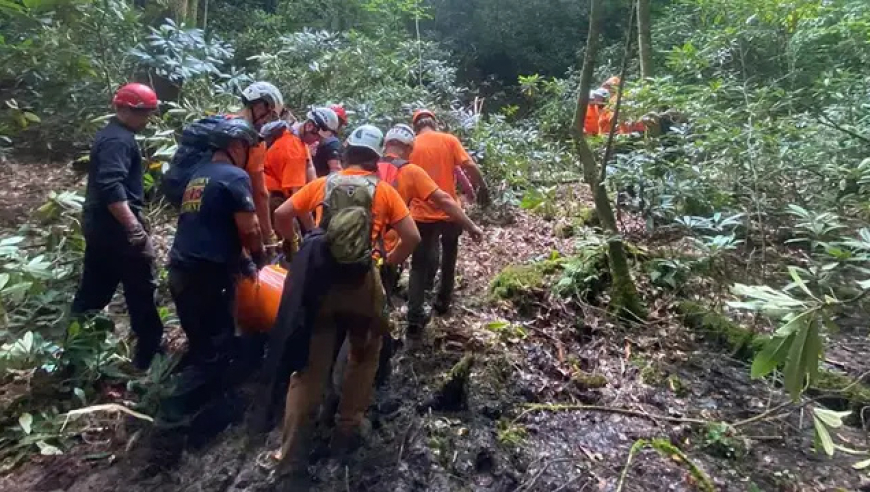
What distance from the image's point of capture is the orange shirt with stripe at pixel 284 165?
577 centimetres

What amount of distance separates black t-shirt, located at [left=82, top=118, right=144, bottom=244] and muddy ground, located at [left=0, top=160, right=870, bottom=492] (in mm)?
1416

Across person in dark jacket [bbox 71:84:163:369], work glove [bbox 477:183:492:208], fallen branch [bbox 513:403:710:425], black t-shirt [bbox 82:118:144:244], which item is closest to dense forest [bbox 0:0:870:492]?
fallen branch [bbox 513:403:710:425]

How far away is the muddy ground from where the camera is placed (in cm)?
408

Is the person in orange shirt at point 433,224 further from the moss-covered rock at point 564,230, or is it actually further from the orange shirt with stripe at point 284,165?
the moss-covered rock at point 564,230

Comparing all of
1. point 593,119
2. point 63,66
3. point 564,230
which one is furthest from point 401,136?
point 63,66

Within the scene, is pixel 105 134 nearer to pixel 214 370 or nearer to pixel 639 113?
pixel 214 370

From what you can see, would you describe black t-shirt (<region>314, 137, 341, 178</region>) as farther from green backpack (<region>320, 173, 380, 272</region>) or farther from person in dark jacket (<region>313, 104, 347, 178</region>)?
green backpack (<region>320, 173, 380, 272</region>)

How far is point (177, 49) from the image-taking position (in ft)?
27.9

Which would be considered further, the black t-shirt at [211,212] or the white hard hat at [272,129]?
the white hard hat at [272,129]

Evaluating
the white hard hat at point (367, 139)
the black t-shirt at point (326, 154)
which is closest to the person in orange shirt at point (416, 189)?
the white hard hat at point (367, 139)

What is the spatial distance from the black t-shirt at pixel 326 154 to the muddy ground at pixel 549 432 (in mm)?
1982

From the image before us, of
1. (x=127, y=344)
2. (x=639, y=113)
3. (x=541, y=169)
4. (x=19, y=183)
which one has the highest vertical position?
(x=639, y=113)

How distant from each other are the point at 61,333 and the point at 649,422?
4428 mm

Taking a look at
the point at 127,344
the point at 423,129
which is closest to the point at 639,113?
the point at 423,129
